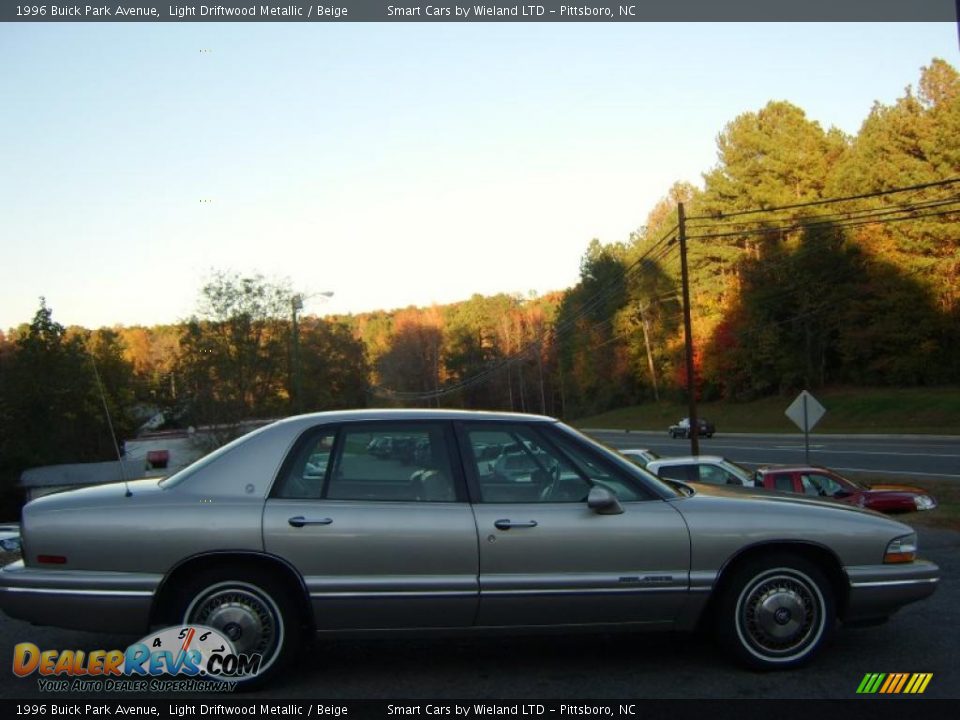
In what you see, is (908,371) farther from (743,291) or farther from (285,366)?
(285,366)

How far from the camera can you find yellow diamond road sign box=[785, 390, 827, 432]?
73.0 feet

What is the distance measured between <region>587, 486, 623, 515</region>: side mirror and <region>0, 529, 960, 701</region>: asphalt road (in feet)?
2.92

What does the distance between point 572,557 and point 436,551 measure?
0.72 metres

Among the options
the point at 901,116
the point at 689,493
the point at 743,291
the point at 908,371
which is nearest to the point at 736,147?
the point at 743,291

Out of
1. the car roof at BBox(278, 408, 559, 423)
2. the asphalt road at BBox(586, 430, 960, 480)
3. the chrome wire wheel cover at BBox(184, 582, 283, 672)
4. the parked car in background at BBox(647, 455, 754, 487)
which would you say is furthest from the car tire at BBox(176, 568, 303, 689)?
the asphalt road at BBox(586, 430, 960, 480)

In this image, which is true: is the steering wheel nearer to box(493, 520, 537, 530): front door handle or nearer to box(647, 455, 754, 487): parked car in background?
box(493, 520, 537, 530): front door handle

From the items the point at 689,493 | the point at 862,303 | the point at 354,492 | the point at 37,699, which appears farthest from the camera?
the point at 862,303

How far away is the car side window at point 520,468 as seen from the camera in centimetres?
503

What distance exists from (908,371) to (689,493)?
53.3 meters

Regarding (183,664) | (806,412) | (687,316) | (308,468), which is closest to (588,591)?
(308,468)

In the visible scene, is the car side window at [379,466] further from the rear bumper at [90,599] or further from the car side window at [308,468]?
the rear bumper at [90,599]

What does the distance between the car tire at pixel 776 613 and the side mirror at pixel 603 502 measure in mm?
768

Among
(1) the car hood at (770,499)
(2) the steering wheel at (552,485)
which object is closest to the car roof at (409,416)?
(2) the steering wheel at (552,485)

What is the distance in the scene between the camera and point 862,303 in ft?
186
